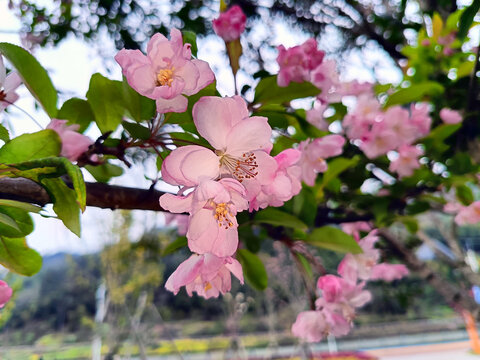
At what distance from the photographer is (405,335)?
6.43m

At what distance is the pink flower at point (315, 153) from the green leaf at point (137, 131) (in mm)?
234

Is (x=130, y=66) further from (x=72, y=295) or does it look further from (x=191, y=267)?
(x=72, y=295)

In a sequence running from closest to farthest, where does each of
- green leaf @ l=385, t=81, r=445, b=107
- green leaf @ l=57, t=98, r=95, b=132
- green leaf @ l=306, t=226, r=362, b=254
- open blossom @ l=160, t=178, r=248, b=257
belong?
open blossom @ l=160, t=178, r=248, b=257 < green leaf @ l=57, t=98, r=95, b=132 < green leaf @ l=306, t=226, r=362, b=254 < green leaf @ l=385, t=81, r=445, b=107

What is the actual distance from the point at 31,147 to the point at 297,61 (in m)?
0.30

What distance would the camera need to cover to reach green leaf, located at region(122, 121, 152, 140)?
0.85ft

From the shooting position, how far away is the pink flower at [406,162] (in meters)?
0.65

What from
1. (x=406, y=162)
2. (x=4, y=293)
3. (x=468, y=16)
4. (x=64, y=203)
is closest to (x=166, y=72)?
(x=64, y=203)

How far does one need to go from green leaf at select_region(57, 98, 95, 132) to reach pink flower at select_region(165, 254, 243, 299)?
17cm

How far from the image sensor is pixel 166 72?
0.79 feet

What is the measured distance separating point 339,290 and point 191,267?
0.26 metres

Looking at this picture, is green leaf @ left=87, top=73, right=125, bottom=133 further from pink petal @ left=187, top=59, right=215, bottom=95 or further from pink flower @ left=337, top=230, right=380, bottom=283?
pink flower @ left=337, top=230, right=380, bottom=283

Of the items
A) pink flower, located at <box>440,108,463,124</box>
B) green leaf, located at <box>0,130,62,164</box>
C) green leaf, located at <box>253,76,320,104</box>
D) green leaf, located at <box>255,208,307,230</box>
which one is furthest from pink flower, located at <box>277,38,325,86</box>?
pink flower, located at <box>440,108,463,124</box>

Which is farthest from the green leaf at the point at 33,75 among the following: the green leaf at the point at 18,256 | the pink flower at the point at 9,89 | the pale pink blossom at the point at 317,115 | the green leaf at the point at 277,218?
the pale pink blossom at the point at 317,115

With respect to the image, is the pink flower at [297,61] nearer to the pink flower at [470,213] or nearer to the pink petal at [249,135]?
the pink petal at [249,135]
